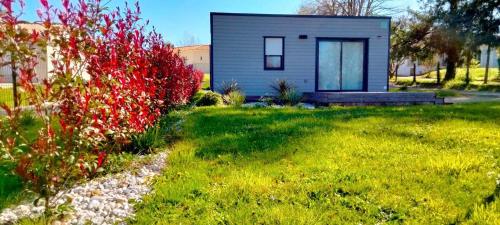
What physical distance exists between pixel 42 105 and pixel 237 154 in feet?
7.87

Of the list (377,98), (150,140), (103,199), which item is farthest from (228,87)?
(103,199)

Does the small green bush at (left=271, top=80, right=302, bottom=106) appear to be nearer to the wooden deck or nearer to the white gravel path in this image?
the wooden deck

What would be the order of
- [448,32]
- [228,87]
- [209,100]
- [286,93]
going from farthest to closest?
[448,32], [228,87], [286,93], [209,100]

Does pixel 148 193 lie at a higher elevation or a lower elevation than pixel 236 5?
lower

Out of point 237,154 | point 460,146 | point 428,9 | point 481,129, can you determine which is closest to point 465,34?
point 428,9

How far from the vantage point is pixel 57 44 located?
242 cm

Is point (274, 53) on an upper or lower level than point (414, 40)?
lower

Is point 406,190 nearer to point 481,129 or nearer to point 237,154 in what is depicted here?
point 237,154

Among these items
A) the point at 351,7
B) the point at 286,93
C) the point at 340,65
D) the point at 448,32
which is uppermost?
the point at 351,7

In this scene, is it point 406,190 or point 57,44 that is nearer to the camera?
point 57,44

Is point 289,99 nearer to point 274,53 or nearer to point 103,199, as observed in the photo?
point 274,53

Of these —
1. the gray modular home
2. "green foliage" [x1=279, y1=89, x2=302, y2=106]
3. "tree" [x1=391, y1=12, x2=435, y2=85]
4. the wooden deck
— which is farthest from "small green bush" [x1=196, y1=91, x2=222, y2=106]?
"tree" [x1=391, y1=12, x2=435, y2=85]

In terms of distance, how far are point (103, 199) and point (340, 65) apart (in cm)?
1098

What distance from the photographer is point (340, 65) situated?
42.7 feet
